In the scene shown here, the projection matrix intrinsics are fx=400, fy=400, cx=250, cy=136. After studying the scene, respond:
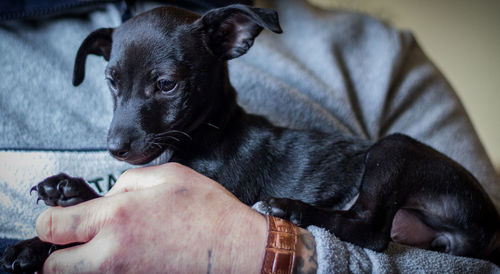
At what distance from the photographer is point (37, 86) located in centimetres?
182

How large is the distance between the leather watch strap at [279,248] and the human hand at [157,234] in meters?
0.02

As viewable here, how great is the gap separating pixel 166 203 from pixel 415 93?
5.23ft

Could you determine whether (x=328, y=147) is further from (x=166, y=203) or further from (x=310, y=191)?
(x=166, y=203)

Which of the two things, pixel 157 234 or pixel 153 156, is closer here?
pixel 157 234

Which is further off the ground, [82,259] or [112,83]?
[112,83]

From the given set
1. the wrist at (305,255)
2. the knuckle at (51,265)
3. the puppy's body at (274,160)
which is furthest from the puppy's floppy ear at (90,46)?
the wrist at (305,255)

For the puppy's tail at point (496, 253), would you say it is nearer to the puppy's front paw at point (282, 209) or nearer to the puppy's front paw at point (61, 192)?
the puppy's front paw at point (282, 209)

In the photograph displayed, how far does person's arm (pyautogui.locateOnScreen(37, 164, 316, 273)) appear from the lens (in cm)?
105

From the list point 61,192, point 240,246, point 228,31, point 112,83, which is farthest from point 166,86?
point 240,246

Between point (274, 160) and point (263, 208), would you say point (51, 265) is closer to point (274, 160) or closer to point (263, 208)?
point (263, 208)

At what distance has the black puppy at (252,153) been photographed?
4.49 feet

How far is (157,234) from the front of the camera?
1.09 metres

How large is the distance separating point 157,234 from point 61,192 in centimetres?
40

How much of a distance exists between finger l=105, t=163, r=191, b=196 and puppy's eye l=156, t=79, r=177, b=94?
273mm
